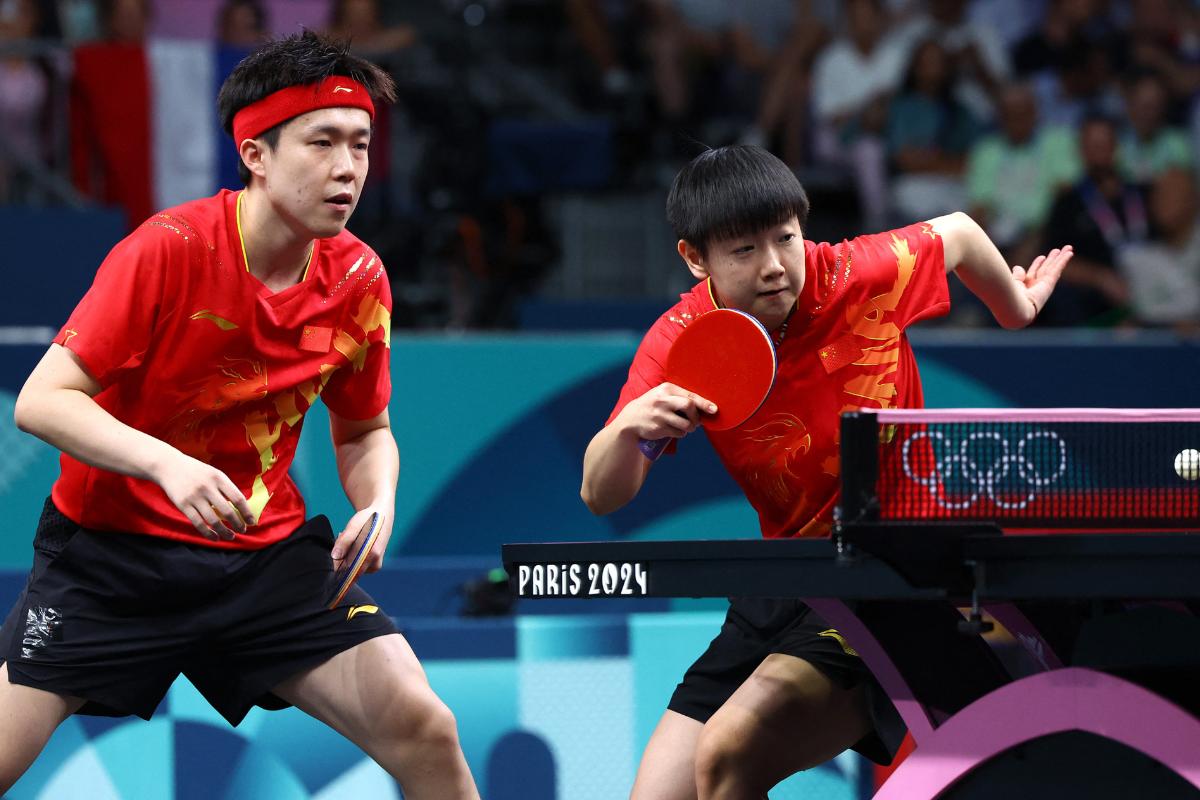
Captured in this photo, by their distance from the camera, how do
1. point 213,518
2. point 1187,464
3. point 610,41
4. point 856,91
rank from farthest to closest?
point 610,41 < point 856,91 < point 213,518 < point 1187,464

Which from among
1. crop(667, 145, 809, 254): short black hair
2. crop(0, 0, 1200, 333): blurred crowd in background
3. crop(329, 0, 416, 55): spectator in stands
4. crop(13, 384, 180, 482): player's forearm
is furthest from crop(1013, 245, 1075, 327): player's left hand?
crop(329, 0, 416, 55): spectator in stands

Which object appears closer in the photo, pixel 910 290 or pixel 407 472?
pixel 910 290

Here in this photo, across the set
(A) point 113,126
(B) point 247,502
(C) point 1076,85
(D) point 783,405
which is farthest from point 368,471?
(C) point 1076,85

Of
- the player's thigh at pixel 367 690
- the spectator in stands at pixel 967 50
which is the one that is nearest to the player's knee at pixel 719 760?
the player's thigh at pixel 367 690

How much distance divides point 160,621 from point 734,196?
4.41 ft

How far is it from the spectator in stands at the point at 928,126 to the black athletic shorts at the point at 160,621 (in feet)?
20.3

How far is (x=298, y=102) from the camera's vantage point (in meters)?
3.19

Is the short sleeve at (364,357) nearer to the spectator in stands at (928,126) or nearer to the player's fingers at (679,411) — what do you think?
the player's fingers at (679,411)

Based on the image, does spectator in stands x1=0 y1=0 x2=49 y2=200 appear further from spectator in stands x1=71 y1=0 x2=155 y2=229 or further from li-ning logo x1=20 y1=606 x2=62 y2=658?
li-ning logo x1=20 y1=606 x2=62 y2=658

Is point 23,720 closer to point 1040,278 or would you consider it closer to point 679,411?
point 679,411

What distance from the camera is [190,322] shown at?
3.14m

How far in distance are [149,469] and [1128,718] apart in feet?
5.30

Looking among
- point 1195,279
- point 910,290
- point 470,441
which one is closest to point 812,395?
point 910,290

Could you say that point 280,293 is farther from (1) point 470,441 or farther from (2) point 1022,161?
(2) point 1022,161
